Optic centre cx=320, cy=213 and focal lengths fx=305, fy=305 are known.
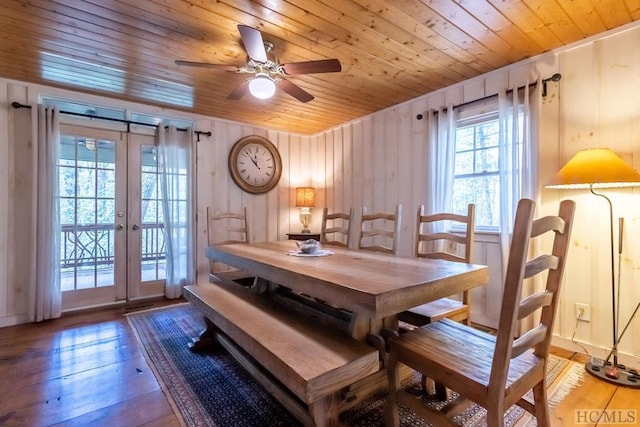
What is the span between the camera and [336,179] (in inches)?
169

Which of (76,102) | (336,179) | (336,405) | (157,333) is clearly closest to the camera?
(336,405)

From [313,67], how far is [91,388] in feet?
7.85

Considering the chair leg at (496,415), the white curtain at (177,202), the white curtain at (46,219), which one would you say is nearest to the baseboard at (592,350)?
the chair leg at (496,415)

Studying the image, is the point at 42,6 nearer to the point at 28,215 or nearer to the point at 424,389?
the point at 28,215

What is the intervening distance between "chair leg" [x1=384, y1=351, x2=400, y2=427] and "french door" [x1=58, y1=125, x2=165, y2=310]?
3.16 meters

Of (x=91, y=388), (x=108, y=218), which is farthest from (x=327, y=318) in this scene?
(x=108, y=218)

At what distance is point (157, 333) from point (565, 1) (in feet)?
12.1

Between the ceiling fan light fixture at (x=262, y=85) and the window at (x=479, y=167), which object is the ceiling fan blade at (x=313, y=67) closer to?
the ceiling fan light fixture at (x=262, y=85)

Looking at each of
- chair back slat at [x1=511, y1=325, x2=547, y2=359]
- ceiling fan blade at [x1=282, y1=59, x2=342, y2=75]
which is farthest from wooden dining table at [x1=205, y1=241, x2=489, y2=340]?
ceiling fan blade at [x1=282, y1=59, x2=342, y2=75]

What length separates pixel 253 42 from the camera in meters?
1.75

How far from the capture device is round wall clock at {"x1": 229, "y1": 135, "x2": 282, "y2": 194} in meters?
4.06

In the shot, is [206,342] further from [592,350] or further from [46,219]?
[592,350]

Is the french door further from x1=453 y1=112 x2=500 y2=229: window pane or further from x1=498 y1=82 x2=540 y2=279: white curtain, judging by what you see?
x1=498 y1=82 x2=540 y2=279: white curtain

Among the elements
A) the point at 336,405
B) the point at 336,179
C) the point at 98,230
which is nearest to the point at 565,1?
the point at 336,405
